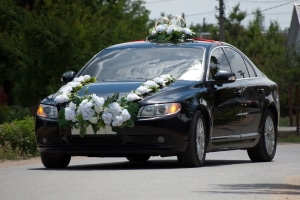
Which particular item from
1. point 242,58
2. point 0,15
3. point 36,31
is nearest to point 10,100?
point 0,15

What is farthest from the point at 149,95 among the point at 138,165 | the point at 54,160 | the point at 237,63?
the point at 237,63

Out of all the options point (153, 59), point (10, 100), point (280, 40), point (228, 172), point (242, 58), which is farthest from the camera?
point (280, 40)

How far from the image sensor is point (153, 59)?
15688 mm

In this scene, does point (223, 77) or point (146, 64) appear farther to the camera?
point (146, 64)

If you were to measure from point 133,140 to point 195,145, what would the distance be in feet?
2.55

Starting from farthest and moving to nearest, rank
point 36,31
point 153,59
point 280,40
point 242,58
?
point 280,40
point 36,31
point 242,58
point 153,59

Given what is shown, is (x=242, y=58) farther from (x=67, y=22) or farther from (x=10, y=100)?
(x=10, y=100)

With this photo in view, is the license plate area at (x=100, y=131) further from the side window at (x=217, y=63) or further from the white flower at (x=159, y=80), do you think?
the side window at (x=217, y=63)

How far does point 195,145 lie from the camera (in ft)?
47.7

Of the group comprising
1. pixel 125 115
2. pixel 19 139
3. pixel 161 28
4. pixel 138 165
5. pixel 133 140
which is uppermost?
pixel 161 28

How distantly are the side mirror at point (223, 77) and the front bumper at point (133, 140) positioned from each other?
123cm

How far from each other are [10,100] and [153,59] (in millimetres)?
37477

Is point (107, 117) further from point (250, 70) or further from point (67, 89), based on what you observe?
point (250, 70)

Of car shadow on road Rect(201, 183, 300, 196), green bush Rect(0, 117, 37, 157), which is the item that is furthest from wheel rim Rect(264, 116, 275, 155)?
car shadow on road Rect(201, 183, 300, 196)
